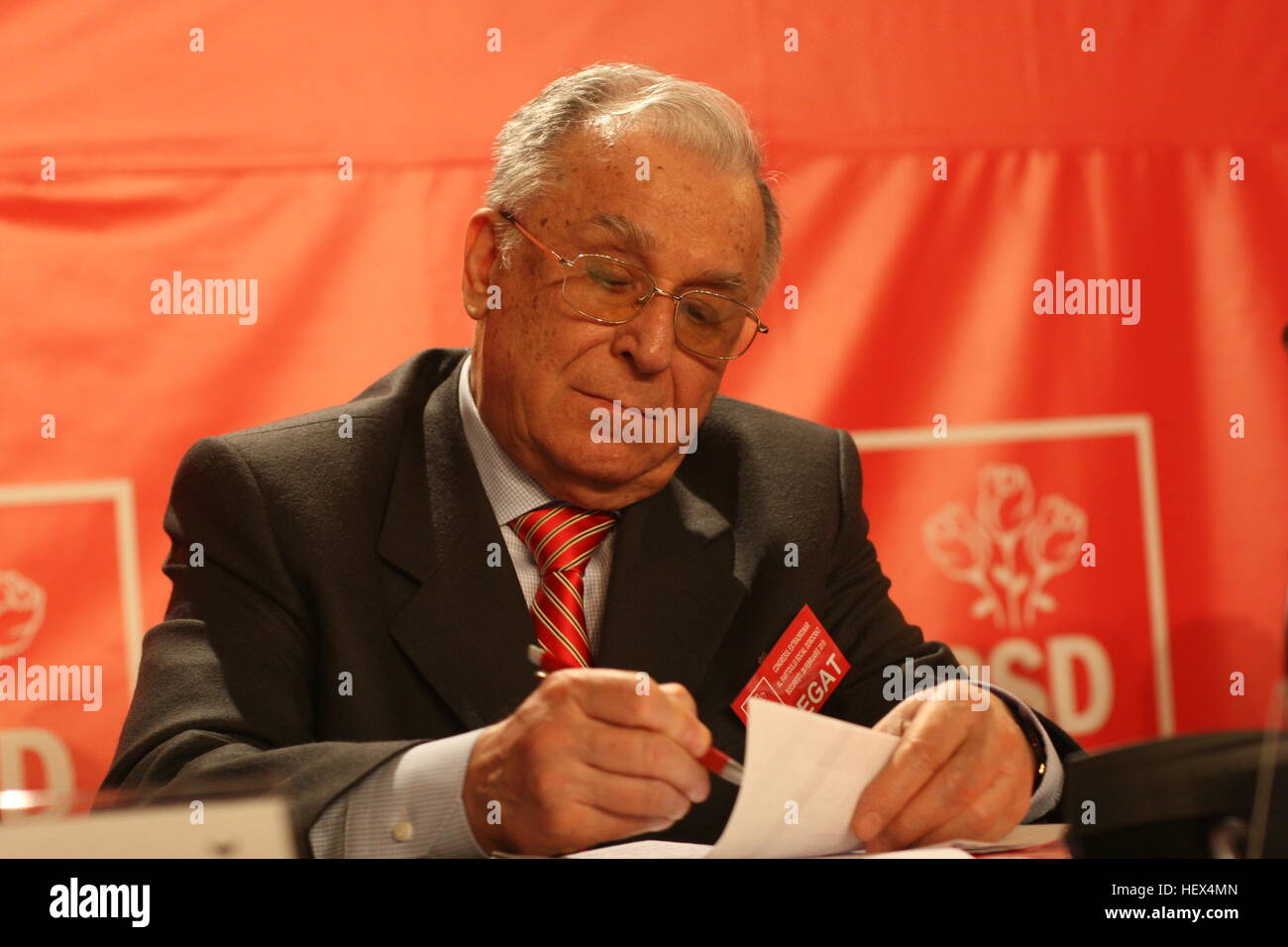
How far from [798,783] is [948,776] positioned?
0.26m

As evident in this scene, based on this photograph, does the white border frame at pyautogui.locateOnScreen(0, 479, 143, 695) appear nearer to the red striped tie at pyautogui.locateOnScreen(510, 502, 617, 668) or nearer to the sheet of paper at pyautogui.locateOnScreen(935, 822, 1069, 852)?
the red striped tie at pyautogui.locateOnScreen(510, 502, 617, 668)

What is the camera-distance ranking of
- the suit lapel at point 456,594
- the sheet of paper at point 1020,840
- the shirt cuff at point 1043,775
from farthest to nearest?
the suit lapel at point 456,594 < the shirt cuff at point 1043,775 < the sheet of paper at point 1020,840

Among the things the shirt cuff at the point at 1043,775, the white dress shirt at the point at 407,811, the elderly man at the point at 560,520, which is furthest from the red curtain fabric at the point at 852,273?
the white dress shirt at the point at 407,811

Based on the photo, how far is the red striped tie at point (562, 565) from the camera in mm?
1714

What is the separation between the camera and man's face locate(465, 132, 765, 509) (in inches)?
68.7

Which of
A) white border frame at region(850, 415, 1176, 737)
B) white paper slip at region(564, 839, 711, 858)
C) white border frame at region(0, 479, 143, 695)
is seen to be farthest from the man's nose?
white border frame at region(0, 479, 143, 695)

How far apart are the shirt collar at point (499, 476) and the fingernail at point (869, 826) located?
759 millimetres

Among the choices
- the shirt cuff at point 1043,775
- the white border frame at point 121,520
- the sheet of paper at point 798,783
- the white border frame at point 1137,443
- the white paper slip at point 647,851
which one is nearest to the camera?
the sheet of paper at point 798,783

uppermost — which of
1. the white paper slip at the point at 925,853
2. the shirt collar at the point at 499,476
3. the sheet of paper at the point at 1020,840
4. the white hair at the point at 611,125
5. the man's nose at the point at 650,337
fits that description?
the white hair at the point at 611,125

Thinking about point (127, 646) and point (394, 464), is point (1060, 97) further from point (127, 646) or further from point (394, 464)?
point (127, 646)

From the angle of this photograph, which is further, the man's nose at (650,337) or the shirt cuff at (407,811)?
the man's nose at (650,337)

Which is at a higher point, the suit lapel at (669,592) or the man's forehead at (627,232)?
the man's forehead at (627,232)

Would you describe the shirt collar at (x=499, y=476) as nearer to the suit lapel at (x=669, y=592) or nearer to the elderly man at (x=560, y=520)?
the elderly man at (x=560, y=520)
